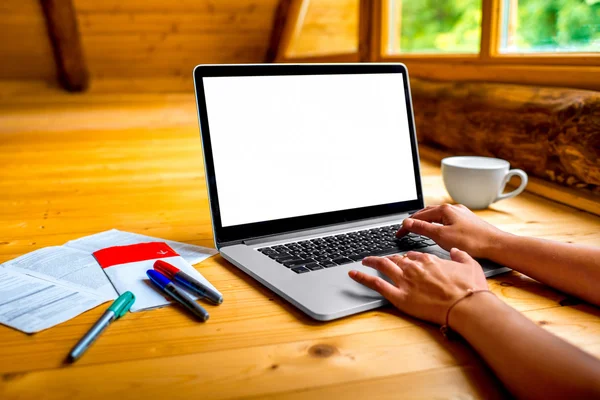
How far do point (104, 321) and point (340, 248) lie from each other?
0.36m

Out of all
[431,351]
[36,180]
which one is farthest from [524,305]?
[36,180]

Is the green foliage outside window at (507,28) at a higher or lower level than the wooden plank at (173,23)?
lower

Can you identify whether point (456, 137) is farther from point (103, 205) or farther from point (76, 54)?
point (76, 54)

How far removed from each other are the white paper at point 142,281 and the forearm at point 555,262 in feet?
1.40

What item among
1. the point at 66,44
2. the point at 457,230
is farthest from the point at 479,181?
the point at 66,44

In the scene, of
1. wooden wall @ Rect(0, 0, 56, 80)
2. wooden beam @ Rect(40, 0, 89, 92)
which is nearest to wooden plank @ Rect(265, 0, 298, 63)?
wooden beam @ Rect(40, 0, 89, 92)

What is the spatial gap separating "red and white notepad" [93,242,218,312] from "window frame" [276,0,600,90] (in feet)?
3.80

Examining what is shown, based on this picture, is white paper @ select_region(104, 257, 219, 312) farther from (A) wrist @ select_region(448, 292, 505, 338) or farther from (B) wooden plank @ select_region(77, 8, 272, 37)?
(B) wooden plank @ select_region(77, 8, 272, 37)

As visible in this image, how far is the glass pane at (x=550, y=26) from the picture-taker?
1443mm

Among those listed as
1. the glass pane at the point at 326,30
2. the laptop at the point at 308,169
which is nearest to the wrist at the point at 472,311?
the laptop at the point at 308,169

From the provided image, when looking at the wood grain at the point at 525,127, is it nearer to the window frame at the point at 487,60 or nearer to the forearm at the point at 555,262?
the window frame at the point at 487,60

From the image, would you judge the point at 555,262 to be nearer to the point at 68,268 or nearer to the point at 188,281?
the point at 188,281

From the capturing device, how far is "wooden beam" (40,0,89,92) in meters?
3.56

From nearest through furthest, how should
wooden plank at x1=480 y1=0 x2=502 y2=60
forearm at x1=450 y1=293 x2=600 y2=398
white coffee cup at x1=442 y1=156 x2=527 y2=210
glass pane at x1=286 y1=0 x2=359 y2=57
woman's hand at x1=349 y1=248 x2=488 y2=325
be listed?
forearm at x1=450 y1=293 x2=600 y2=398 → woman's hand at x1=349 y1=248 x2=488 y2=325 → white coffee cup at x1=442 y1=156 x2=527 y2=210 → wooden plank at x1=480 y1=0 x2=502 y2=60 → glass pane at x1=286 y1=0 x2=359 y2=57
